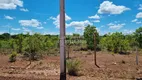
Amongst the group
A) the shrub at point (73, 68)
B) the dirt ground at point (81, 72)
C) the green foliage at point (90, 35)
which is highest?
the green foliage at point (90, 35)

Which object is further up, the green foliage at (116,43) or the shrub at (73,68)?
the green foliage at (116,43)

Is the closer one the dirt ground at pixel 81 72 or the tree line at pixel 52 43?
the dirt ground at pixel 81 72

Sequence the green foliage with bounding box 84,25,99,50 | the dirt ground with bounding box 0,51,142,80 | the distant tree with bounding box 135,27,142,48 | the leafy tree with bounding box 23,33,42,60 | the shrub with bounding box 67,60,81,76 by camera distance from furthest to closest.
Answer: the green foliage with bounding box 84,25,99,50 < the leafy tree with bounding box 23,33,42,60 < the shrub with bounding box 67,60,81,76 < the dirt ground with bounding box 0,51,142,80 < the distant tree with bounding box 135,27,142,48

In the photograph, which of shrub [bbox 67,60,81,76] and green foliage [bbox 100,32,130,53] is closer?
shrub [bbox 67,60,81,76]

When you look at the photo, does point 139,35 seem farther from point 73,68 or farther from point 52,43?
point 52,43

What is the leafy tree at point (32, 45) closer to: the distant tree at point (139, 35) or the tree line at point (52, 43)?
the tree line at point (52, 43)

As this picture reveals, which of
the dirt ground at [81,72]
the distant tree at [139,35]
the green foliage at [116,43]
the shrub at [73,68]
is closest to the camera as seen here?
the distant tree at [139,35]

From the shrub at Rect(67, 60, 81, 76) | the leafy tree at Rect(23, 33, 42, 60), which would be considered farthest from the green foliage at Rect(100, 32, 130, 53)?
the shrub at Rect(67, 60, 81, 76)

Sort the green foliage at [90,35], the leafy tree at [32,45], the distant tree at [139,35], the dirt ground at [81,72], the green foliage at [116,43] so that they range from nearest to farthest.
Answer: the distant tree at [139,35], the dirt ground at [81,72], the leafy tree at [32,45], the green foliage at [116,43], the green foliage at [90,35]

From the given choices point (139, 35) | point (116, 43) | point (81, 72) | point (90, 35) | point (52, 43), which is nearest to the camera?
point (139, 35)

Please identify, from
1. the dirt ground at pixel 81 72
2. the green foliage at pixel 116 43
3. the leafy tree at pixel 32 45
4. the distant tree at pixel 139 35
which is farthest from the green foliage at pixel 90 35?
the distant tree at pixel 139 35

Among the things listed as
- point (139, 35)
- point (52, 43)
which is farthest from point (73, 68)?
point (52, 43)

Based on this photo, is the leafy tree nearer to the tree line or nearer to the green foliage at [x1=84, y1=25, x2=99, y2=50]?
the tree line

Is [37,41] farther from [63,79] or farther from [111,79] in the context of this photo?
[63,79]
